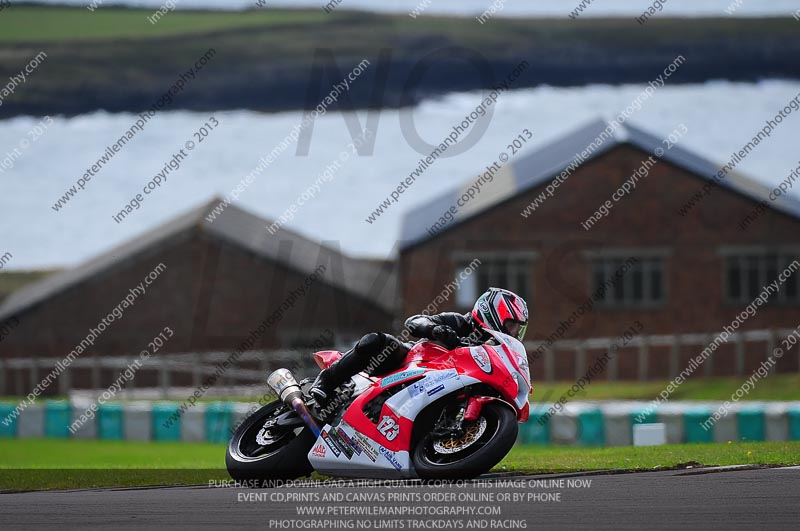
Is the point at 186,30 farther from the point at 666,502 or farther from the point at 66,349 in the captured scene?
the point at 666,502

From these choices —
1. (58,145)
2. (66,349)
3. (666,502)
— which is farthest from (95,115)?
(666,502)

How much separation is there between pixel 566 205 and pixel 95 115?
16.0 meters

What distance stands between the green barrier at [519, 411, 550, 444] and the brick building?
713 inches

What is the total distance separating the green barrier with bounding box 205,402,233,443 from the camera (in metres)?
25.3

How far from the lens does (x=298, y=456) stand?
10461 mm

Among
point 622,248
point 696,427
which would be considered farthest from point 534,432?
point 622,248

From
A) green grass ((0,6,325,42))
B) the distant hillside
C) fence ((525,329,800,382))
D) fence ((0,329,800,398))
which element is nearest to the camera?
fence ((0,329,800,398))

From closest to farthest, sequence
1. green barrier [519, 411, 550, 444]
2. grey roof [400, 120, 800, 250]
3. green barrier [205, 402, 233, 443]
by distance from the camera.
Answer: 1. green barrier [519, 411, 550, 444]
2. green barrier [205, 402, 233, 443]
3. grey roof [400, 120, 800, 250]

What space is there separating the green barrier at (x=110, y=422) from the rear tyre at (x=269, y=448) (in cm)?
1670

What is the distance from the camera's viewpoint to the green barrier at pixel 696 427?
74.8 feet

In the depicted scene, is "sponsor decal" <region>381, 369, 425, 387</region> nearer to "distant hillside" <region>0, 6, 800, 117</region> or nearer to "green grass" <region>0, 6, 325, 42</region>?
"distant hillside" <region>0, 6, 800, 117</region>

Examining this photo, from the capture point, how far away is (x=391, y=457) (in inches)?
396

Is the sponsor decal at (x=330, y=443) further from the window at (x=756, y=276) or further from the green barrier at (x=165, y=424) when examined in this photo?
the window at (x=756, y=276)

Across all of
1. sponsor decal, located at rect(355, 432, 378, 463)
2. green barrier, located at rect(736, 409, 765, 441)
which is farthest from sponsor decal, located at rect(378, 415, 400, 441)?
green barrier, located at rect(736, 409, 765, 441)
